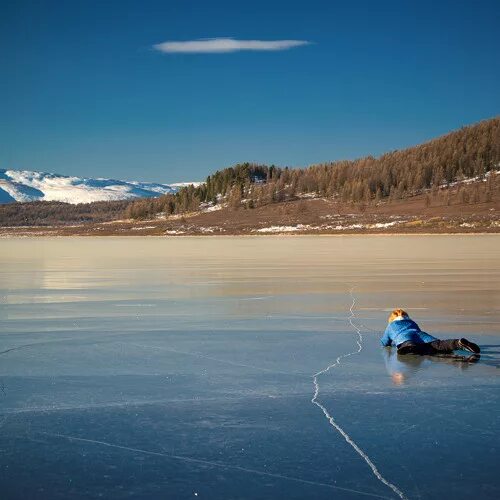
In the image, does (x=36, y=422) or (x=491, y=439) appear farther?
(x=36, y=422)

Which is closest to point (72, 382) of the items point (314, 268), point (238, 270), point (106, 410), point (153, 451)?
point (106, 410)

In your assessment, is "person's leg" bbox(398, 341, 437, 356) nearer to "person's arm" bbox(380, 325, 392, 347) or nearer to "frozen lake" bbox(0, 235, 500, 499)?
"frozen lake" bbox(0, 235, 500, 499)

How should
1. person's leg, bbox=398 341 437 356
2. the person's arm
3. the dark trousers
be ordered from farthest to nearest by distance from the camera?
1. the person's arm
2. person's leg, bbox=398 341 437 356
3. the dark trousers

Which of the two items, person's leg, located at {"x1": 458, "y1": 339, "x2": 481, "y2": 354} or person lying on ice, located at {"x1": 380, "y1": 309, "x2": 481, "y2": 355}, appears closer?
person's leg, located at {"x1": 458, "y1": 339, "x2": 481, "y2": 354}

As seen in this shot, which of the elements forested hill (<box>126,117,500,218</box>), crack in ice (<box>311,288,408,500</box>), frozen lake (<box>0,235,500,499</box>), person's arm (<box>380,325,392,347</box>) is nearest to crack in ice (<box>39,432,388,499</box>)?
frozen lake (<box>0,235,500,499</box>)

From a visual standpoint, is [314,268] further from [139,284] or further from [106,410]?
[106,410]

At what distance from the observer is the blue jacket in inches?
361

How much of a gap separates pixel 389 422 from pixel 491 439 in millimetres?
900

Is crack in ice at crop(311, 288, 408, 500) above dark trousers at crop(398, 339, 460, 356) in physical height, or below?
below

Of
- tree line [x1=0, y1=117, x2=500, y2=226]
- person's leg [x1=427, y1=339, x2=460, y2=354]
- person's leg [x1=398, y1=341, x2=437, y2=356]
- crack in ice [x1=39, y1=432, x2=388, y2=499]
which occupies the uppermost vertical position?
tree line [x1=0, y1=117, x2=500, y2=226]

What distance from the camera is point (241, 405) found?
653 cm

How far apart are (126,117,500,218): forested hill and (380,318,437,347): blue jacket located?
5758 inches

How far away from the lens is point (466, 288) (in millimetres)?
17766

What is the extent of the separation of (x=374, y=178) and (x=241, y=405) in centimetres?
16563
